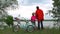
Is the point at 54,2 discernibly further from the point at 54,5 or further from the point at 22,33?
the point at 22,33

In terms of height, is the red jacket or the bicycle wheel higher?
the red jacket

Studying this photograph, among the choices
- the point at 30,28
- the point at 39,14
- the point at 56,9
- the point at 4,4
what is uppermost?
the point at 4,4

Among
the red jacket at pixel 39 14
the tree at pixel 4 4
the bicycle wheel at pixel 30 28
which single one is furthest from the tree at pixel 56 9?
the tree at pixel 4 4

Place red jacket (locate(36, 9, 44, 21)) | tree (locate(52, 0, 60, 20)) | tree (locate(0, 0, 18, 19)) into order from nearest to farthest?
1. tree (locate(0, 0, 18, 19))
2. tree (locate(52, 0, 60, 20))
3. red jacket (locate(36, 9, 44, 21))

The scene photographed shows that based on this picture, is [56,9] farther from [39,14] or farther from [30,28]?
[30,28]

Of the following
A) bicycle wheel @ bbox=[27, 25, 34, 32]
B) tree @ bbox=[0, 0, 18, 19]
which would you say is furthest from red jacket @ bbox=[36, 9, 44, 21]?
tree @ bbox=[0, 0, 18, 19]

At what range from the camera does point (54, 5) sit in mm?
20109

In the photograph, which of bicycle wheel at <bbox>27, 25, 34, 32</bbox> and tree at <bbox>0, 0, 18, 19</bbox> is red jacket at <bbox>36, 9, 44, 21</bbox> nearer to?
bicycle wheel at <bbox>27, 25, 34, 32</bbox>

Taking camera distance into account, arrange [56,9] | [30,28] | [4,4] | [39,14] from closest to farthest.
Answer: [4,4], [56,9], [30,28], [39,14]

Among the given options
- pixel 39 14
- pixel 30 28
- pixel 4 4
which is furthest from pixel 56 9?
pixel 4 4

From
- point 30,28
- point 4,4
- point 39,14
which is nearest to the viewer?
point 4,4

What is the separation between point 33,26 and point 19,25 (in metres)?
1.05

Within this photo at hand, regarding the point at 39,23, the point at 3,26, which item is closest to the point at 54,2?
the point at 39,23

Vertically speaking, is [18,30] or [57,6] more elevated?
[57,6]
